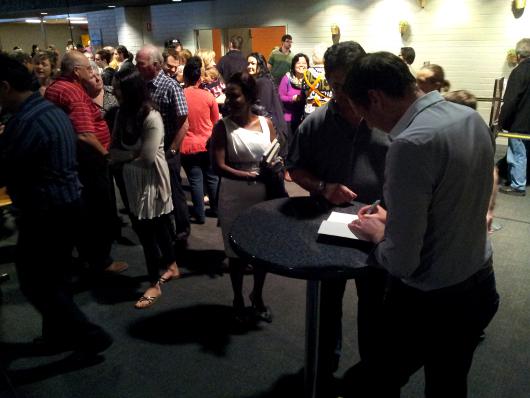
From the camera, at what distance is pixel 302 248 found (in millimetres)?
1364

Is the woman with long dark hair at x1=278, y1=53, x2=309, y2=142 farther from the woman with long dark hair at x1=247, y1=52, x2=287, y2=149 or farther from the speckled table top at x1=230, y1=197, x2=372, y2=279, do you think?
the speckled table top at x1=230, y1=197, x2=372, y2=279

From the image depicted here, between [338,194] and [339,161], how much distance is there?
6.4 inches

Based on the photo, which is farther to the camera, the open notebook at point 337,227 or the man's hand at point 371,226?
the open notebook at point 337,227

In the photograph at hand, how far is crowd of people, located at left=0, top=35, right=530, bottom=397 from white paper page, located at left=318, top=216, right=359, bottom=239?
0.20 ft

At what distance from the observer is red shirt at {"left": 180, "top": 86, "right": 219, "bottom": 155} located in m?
3.59

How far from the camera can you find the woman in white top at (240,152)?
229 cm

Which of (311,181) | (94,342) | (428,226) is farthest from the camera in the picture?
(94,342)

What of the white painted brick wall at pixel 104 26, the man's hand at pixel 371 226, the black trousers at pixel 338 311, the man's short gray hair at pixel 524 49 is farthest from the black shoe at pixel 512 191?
the white painted brick wall at pixel 104 26

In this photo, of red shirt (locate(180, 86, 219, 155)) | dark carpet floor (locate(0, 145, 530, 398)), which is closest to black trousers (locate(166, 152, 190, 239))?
red shirt (locate(180, 86, 219, 155))

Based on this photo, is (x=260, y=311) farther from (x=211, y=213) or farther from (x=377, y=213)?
(x=211, y=213)

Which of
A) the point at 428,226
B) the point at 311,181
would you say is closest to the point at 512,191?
the point at 311,181

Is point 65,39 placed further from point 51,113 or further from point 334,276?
point 334,276

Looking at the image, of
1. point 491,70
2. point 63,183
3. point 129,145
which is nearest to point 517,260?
point 129,145

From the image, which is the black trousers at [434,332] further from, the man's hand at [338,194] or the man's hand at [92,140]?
the man's hand at [92,140]
